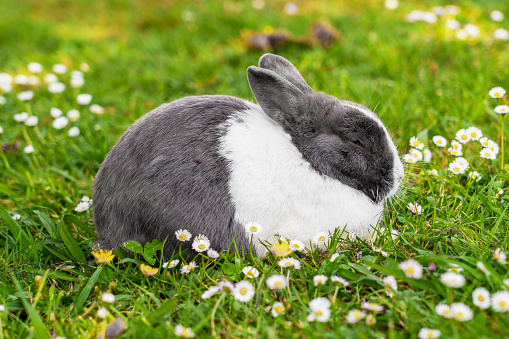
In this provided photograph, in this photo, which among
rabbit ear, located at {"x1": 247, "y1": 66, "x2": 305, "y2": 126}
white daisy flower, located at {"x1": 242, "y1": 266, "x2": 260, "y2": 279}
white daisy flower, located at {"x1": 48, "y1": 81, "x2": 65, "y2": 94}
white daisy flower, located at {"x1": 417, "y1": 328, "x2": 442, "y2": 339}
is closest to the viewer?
white daisy flower, located at {"x1": 417, "y1": 328, "x2": 442, "y2": 339}

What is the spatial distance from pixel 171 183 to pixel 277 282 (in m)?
0.78

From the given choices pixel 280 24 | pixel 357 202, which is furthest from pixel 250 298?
pixel 280 24

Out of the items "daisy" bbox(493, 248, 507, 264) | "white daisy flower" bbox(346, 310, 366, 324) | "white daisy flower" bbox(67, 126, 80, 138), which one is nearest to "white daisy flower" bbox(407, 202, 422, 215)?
"daisy" bbox(493, 248, 507, 264)

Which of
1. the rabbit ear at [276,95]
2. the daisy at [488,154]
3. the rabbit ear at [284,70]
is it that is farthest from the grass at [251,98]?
the rabbit ear at [284,70]

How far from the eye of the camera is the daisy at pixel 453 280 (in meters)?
1.98

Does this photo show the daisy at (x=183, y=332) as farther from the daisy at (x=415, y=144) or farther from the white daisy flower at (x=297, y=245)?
the daisy at (x=415, y=144)

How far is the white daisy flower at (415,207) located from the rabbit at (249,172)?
0.12 meters

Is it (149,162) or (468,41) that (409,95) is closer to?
(468,41)

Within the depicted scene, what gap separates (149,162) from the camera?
8.43ft

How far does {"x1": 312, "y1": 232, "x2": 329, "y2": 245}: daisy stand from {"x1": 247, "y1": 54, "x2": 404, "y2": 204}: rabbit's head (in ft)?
1.08

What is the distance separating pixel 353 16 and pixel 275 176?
4.50 m

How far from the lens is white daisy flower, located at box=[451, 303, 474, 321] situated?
1.84 meters

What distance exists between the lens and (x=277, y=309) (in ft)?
6.86

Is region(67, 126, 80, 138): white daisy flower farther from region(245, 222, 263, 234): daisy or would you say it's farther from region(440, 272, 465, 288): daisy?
region(440, 272, 465, 288): daisy
